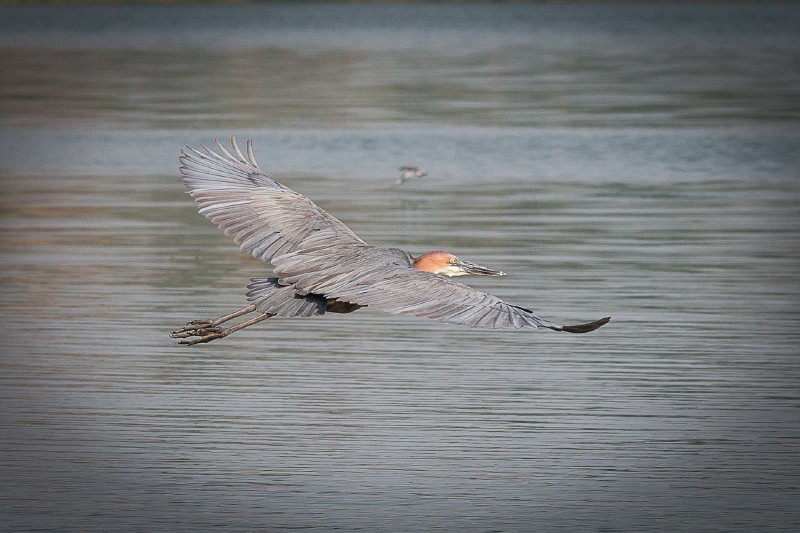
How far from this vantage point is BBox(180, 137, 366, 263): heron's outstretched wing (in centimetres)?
952

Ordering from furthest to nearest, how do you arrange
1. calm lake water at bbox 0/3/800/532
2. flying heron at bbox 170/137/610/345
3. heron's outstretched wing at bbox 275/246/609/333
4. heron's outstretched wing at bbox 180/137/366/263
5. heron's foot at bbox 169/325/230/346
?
heron's foot at bbox 169/325/230/346
heron's outstretched wing at bbox 180/137/366/263
calm lake water at bbox 0/3/800/532
flying heron at bbox 170/137/610/345
heron's outstretched wing at bbox 275/246/609/333

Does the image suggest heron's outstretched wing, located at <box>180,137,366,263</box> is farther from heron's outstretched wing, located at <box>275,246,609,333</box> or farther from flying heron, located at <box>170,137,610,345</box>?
heron's outstretched wing, located at <box>275,246,609,333</box>

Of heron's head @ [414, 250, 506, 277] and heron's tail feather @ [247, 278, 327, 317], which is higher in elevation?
heron's head @ [414, 250, 506, 277]

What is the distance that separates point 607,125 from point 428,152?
5781 mm

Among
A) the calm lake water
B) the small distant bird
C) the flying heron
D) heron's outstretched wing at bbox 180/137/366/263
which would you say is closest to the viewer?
the flying heron

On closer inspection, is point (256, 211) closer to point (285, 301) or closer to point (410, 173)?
point (285, 301)

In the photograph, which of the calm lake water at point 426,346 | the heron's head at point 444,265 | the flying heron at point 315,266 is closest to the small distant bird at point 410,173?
the calm lake water at point 426,346

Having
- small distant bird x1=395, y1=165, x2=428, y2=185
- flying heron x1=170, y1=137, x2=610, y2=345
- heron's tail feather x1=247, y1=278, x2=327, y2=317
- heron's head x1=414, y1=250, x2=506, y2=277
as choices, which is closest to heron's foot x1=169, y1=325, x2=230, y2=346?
flying heron x1=170, y1=137, x2=610, y2=345

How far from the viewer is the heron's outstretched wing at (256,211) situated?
9523 millimetres

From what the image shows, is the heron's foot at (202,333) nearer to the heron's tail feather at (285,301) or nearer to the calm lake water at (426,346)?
the calm lake water at (426,346)

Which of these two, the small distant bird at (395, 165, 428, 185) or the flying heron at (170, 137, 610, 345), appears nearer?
the flying heron at (170, 137, 610, 345)

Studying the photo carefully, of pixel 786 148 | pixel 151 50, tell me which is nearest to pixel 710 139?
pixel 786 148

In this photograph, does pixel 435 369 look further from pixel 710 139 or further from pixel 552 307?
pixel 710 139

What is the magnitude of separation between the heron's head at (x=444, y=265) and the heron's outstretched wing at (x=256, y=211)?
0.38 meters
